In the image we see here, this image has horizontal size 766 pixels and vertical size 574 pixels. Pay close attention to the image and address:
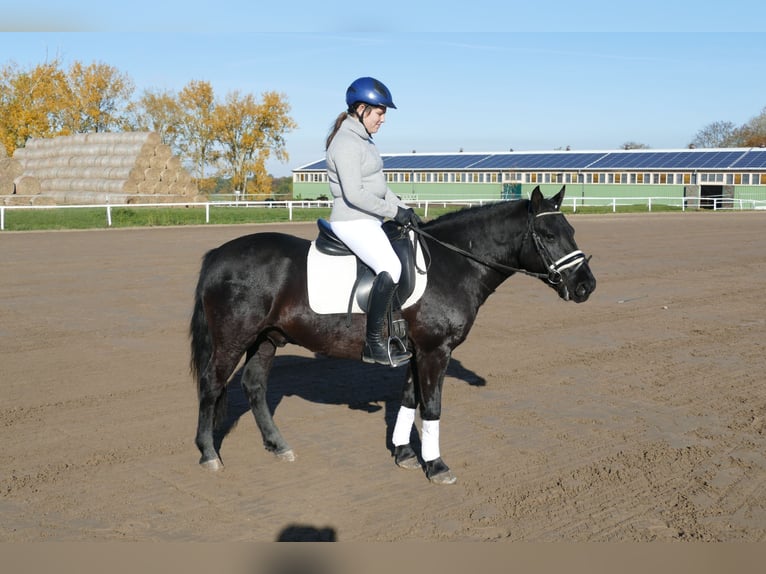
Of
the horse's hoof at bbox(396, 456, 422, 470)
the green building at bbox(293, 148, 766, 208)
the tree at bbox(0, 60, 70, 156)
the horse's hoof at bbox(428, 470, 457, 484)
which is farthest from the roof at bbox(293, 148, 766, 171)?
the horse's hoof at bbox(428, 470, 457, 484)

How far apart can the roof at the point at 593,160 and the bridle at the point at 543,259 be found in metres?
57.9

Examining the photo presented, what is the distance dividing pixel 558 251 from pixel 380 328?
143cm

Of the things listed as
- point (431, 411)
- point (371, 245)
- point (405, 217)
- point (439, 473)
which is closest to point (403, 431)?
point (431, 411)

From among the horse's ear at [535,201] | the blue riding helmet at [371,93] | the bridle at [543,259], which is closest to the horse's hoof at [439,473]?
the bridle at [543,259]

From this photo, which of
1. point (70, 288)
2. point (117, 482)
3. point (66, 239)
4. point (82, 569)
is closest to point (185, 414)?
point (117, 482)

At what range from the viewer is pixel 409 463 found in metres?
5.89

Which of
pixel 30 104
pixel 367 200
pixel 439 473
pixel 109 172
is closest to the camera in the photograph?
pixel 367 200

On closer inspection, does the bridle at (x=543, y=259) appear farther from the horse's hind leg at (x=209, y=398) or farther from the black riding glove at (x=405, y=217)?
the horse's hind leg at (x=209, y=398)

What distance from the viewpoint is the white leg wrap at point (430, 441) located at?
567 centimetres

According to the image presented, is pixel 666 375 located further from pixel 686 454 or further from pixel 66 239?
pixel 66 239

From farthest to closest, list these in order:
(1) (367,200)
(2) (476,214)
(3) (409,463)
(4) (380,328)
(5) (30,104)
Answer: (5) (30,104), (2) (476,214), (3) (409,463), (4) (380,328), (1) (367,200)

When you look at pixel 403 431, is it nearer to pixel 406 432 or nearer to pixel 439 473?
A: pixel 406 432

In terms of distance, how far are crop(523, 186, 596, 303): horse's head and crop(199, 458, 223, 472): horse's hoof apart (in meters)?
2.79

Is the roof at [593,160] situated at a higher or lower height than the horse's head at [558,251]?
higher
